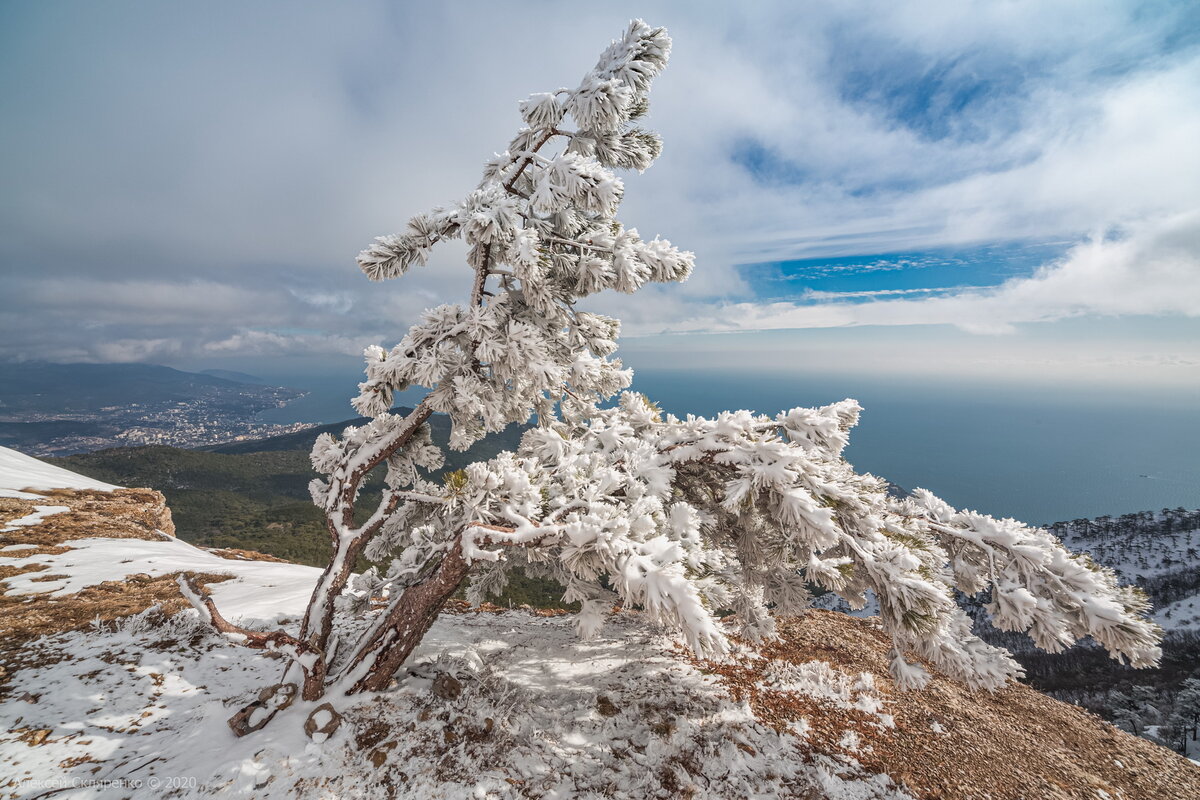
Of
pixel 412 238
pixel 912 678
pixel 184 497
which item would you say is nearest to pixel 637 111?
pixel 412 238

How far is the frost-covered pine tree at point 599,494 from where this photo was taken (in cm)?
424

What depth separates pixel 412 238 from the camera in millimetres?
5660

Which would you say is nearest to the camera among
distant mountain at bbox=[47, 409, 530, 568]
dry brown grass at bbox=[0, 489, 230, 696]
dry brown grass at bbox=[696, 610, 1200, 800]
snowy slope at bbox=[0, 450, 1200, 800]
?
snowy slope at bbox=[0, 450, 1200, 800]

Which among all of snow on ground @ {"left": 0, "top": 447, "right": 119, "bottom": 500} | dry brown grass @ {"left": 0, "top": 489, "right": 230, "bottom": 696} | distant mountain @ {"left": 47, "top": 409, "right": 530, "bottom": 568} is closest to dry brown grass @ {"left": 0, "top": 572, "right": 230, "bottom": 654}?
dry brown grass @ {"left": 0, "top": 489, "right": 230, "bottom": 696}

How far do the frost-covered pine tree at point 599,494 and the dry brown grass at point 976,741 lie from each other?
4.31 feet

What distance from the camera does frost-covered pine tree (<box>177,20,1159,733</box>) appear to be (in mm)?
4238

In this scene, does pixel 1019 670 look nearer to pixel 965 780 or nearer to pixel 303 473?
pixel 965 780

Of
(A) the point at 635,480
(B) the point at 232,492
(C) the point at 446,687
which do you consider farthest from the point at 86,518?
(B) the point at 232,492

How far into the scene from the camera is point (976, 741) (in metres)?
6.10

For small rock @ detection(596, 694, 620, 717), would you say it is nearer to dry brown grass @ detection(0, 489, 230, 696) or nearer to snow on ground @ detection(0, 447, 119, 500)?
dry brown grass @ detection(0, 489, 230, 696)

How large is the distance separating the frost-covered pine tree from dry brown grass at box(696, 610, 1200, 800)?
131cm

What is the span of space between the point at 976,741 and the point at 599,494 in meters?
6.46

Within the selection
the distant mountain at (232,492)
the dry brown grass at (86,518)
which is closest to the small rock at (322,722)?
the dry brown grass at (86,518)

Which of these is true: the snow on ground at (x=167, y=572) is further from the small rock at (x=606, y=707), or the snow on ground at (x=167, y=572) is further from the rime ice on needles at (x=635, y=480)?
the small rock at (x=606, y=707)
